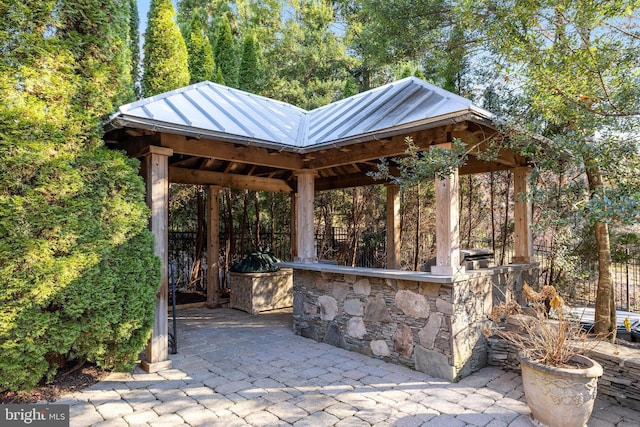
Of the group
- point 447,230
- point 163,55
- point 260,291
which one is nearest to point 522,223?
point 447,230

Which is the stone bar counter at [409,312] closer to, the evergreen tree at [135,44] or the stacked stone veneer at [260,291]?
the stacked stone veneer at [260,291]

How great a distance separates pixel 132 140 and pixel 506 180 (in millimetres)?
6685

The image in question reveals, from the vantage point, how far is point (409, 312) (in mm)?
4090

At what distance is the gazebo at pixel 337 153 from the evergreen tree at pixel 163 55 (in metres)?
1.87

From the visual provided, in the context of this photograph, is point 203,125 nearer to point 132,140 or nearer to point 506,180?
point 132,140

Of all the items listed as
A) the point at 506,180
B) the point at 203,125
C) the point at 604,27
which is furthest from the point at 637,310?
the point at 203,125

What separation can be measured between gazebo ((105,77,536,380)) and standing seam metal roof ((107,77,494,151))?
0.02 metres

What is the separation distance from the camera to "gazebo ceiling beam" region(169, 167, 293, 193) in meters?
6.42

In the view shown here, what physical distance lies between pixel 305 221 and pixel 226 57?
Result: 20.6ft

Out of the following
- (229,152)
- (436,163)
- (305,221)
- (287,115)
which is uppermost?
(287,115)

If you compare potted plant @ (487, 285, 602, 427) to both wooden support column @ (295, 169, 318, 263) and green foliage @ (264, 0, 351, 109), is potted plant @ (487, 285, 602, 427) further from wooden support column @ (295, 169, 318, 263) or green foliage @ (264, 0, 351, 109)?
green foliage @ (264, 0, 351, 109)

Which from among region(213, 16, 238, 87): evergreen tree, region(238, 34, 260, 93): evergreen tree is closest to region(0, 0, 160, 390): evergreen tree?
region(213, 16, 238, 87): evergreen tree

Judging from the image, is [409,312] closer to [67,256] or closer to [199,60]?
[67,256]

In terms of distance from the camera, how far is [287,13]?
14047mm
